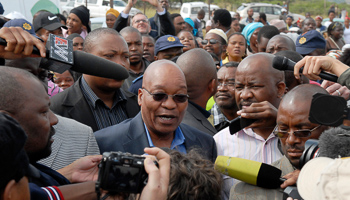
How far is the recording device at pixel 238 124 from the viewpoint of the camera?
3.32 m

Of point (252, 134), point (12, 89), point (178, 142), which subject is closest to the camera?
point (12, 89)

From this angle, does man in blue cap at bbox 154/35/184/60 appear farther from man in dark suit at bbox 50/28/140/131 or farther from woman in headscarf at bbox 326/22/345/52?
woman in headscarf at bbox 326/22/345/52

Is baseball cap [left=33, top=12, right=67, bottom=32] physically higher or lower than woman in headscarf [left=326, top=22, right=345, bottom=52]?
higher

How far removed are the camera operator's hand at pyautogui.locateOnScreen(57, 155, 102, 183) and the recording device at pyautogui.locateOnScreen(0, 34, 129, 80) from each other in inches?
17.5

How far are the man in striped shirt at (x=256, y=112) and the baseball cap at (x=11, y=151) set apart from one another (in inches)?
73.6

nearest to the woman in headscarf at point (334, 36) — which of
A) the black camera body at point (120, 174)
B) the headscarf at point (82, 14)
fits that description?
the headscarf at point (82, 14)

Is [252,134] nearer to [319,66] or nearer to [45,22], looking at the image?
[319,66]

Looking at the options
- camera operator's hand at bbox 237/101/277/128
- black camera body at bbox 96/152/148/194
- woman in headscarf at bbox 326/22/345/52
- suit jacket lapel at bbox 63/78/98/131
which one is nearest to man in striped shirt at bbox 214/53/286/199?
camera operator's hand at bbox 237/101/277/128

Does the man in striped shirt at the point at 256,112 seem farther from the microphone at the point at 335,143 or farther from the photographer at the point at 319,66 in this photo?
the microphone at the point at 335,143

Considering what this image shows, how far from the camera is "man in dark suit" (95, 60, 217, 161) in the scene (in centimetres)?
315

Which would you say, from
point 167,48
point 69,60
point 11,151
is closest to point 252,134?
point 69,60

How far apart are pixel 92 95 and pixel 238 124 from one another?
1.26m

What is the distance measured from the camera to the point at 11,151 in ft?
4.77

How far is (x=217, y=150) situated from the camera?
3471mm
